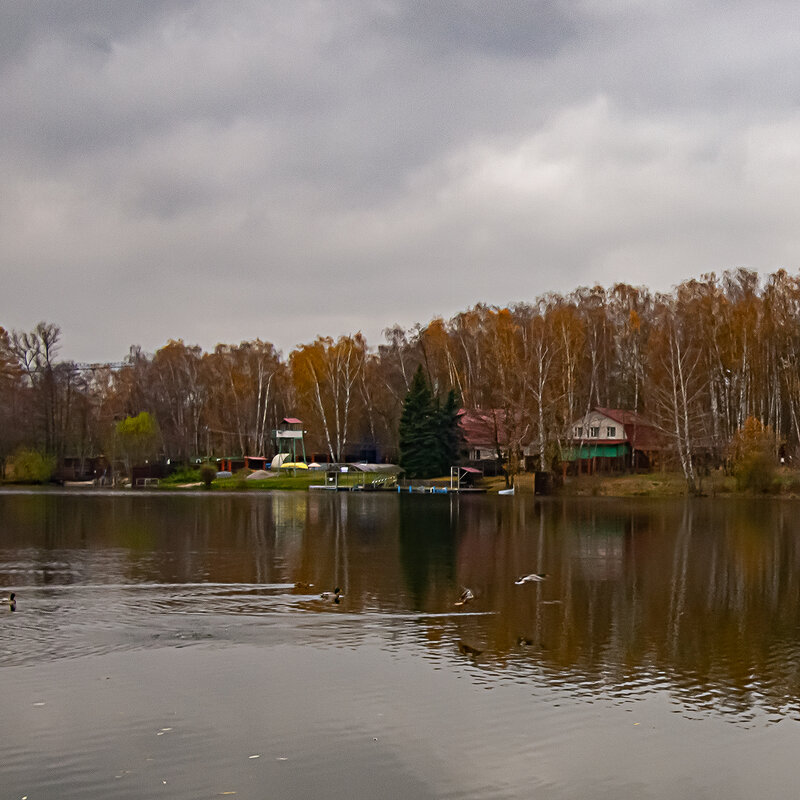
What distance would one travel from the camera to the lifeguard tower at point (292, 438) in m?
103

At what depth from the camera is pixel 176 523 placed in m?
49.2

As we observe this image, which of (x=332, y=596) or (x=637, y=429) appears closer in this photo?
(x=332, y=596)

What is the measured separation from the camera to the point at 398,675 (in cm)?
1599

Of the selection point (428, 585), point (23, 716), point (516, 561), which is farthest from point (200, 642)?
point (516, 561)

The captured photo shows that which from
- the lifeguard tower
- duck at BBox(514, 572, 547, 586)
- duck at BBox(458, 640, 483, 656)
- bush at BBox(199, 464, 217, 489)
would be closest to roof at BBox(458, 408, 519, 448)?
the lifeguard tower

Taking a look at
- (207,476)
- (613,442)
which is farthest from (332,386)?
(613,442)

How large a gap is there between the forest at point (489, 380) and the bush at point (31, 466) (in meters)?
2.18

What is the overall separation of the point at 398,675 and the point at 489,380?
7910 centimetres

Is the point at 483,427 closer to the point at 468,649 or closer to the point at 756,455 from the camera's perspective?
the point at 756,455

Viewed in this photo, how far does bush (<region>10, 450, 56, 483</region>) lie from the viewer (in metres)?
98.6

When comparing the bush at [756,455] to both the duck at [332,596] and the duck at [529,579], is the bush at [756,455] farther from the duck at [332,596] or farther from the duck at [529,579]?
the duck at [332,596]

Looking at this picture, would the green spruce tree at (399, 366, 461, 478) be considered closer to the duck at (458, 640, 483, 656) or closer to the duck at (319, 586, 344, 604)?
the duck at (319, 586, 344, 604)

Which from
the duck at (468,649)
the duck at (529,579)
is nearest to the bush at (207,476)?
the duck at (529,579)

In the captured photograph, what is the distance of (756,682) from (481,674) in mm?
4343
